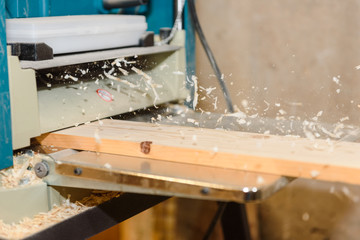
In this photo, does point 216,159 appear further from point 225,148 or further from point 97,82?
point 97,82

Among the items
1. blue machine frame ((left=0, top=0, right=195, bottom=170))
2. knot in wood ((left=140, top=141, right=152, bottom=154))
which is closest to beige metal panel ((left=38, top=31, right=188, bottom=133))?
blue machine frame ((left=0, top=0, right=195, bottom=170))

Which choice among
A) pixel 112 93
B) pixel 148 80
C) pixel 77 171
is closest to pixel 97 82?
pixel 112 93

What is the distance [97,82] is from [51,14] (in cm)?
26

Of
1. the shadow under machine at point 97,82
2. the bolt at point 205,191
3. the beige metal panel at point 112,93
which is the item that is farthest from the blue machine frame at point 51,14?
the bolt at point 205,191

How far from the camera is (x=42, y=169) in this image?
115 centimetres

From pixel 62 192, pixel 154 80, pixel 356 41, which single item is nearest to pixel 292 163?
pixel 62 192

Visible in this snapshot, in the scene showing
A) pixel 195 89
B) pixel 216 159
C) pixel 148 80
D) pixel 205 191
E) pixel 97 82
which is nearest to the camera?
pixel 205 191

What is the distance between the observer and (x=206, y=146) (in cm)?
111

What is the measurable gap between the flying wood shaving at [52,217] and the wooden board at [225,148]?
0.43ft

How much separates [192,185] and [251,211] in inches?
60.0

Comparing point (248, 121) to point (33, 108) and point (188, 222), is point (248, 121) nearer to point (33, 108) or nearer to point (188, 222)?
point (33, 108)

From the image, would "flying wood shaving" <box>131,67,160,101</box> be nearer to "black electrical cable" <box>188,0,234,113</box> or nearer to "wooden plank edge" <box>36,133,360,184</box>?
Answer: "black electrical cable" <box>188,0,234,113</box>

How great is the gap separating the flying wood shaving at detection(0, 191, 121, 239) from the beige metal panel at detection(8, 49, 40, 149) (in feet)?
0.54

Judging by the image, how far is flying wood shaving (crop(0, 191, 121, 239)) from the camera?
106 centimetres
